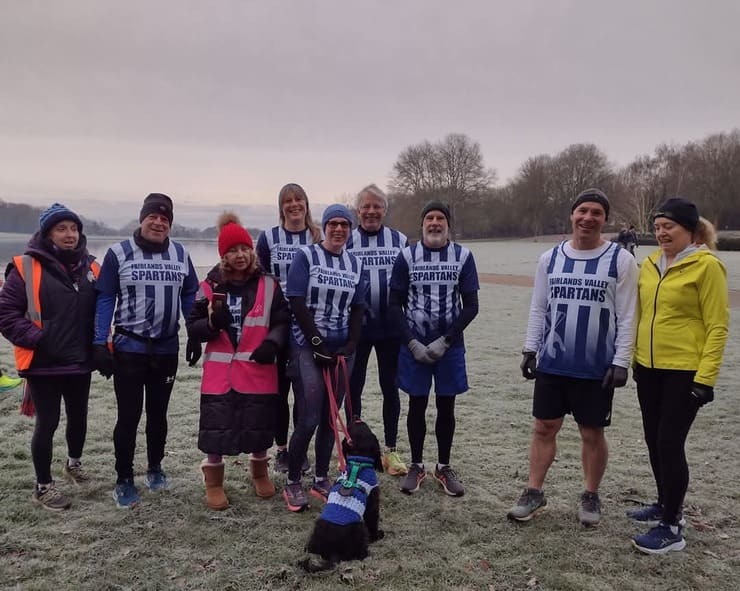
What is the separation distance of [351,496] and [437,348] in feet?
4.41

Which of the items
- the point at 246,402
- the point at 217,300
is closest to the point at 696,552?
the point at 246,402

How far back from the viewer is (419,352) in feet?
13.3

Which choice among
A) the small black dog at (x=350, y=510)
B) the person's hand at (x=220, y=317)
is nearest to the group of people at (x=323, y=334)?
the person's hand at (x=220, y=317)

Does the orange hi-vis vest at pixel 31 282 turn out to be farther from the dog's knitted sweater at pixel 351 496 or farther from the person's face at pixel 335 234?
the dog's knitted sweater at pixel 351 496

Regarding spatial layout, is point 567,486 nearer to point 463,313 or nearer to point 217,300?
point 463,313

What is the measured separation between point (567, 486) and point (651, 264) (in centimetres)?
195

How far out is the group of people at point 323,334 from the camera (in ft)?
11.3

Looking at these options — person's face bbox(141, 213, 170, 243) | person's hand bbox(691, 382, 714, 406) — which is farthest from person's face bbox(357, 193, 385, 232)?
person's hand bbox(691, 382, 714, 406)

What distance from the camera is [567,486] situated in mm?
4293

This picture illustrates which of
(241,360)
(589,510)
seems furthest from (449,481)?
(241,360)

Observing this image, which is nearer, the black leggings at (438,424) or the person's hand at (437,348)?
the person's hand at (437,348)

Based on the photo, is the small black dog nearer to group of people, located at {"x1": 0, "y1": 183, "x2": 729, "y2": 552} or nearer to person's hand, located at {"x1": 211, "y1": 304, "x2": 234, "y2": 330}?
group of people, located at {"x1": 0, "y1": 183, "x2": 729, "y2": 552}

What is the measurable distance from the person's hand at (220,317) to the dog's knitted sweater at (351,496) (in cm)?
129

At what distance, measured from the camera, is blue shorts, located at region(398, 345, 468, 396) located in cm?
414
